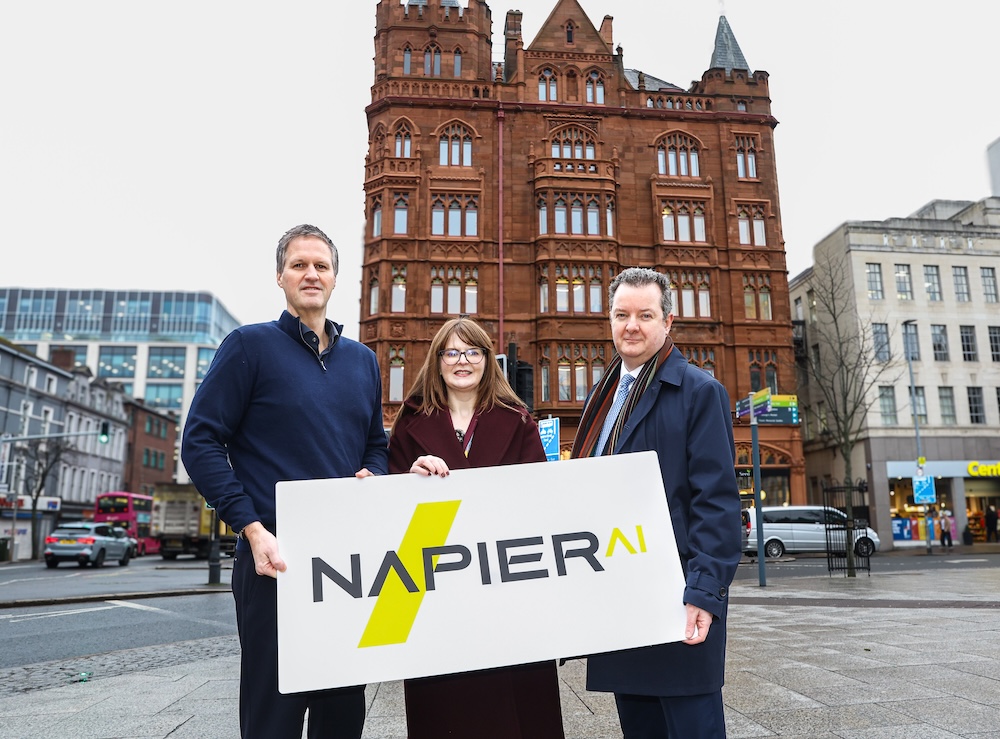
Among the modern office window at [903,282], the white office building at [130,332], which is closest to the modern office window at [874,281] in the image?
the modern office window at [903,282]

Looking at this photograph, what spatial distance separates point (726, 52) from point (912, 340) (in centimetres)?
2037

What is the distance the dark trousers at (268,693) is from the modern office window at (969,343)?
47564 mm

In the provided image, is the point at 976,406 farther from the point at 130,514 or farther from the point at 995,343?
the point at 130,514

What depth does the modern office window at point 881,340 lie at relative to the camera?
39.9 meters

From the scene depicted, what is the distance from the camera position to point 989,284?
42.8 m

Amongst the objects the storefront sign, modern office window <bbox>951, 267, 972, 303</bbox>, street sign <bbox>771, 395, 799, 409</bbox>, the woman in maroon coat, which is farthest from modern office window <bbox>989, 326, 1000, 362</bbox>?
the woman in maroon coat

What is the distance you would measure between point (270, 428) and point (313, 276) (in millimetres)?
683

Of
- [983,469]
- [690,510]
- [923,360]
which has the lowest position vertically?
[690,510]

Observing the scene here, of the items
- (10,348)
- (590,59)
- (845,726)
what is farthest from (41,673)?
(10,348)

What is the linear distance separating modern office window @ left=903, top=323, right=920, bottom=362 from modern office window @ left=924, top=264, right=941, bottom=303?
2.26 metres

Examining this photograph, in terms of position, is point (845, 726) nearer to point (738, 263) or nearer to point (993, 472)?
point (738, 263)

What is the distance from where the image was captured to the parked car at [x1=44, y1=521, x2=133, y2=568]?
29094 millimetres

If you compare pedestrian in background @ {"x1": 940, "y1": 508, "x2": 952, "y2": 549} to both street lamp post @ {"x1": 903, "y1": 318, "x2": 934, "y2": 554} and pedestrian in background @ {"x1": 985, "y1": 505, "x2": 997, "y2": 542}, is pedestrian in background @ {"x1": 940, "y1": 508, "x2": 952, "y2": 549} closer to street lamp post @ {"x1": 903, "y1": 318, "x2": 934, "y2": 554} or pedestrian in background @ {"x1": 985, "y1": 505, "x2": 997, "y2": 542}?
street lamp post @ {"x1": 903, "y1": 318, "x2": 934, "y2": 554}

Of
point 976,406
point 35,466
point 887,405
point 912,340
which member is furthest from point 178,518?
point 976,406
